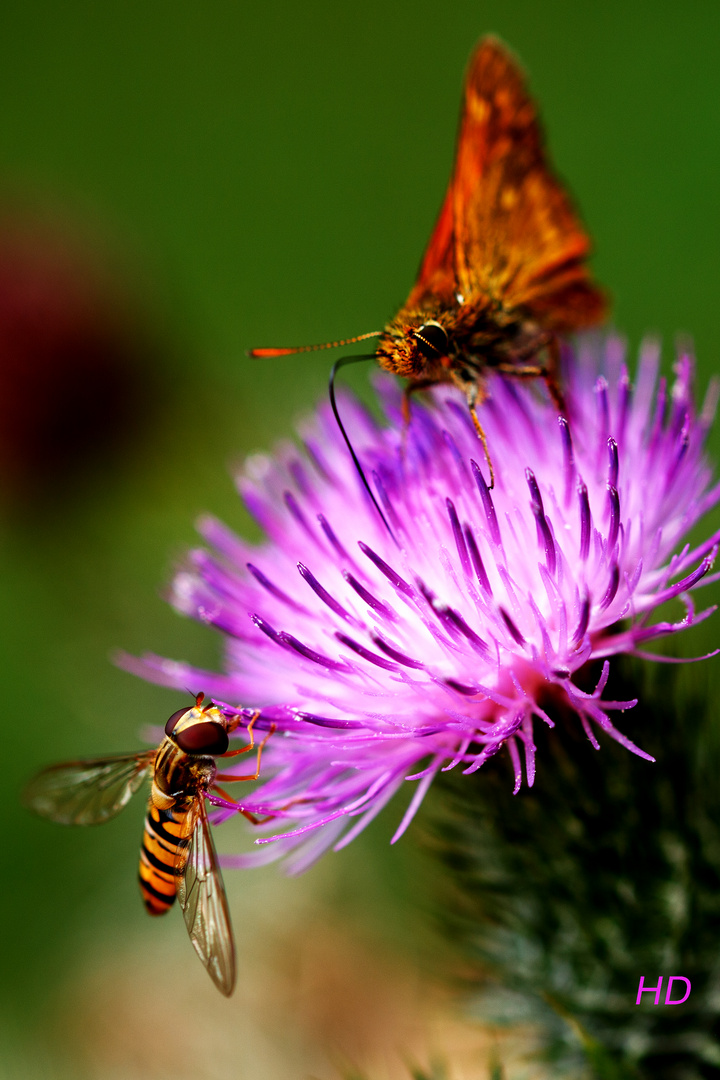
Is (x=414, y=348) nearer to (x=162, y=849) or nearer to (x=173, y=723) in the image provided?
(x=173, y=723)

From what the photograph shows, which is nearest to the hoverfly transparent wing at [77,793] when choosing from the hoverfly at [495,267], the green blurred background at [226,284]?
the green blurred background at [226,284]

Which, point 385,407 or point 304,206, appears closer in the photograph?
point 385,407

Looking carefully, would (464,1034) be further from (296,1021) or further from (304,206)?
(304,206)

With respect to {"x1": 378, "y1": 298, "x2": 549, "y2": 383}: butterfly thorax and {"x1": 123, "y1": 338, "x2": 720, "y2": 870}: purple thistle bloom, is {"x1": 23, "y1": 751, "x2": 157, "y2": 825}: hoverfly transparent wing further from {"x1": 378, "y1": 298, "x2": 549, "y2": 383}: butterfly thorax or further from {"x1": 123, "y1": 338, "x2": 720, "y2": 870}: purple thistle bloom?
{"x1": 378, "y1": 298, "x2": 549, "y2": 383}: butterfly thorax

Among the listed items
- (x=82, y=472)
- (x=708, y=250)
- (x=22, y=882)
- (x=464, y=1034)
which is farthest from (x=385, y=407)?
(x=708, y=250)

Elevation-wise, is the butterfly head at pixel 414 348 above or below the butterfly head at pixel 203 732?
above

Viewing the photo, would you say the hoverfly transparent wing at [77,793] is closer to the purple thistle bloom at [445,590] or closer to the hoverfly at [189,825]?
the hoverfly at [189,825]
